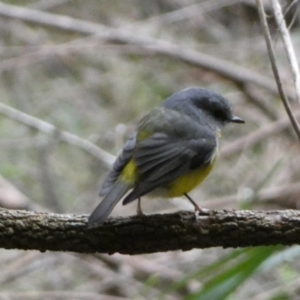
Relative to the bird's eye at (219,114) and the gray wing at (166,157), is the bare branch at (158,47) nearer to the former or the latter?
the bird's eye at (219,114)

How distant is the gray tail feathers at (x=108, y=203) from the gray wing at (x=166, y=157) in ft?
0.20

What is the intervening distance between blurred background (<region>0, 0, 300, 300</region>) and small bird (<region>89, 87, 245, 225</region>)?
1.13 metres

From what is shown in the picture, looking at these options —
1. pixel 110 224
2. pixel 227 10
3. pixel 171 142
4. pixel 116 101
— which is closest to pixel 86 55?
pixel 116 101

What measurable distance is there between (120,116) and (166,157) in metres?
3.90

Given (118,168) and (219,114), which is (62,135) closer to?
(219,114)

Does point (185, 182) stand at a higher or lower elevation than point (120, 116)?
lower

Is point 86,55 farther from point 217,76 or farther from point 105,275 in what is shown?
point 105,275

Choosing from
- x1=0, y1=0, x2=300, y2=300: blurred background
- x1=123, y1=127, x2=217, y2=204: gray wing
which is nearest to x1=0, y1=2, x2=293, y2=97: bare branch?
x1=0, y1=0, x2=300, y2=300: blurred background

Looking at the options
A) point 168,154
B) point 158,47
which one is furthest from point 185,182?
point 158,47

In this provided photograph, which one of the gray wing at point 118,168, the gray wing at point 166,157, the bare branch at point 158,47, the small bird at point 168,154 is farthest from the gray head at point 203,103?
the bare branch at point 158,47

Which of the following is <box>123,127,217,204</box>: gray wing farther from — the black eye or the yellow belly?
the black eye

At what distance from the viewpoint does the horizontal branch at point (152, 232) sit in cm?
225

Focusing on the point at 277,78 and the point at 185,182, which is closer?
the point at 277,78

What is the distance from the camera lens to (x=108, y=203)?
249cm
